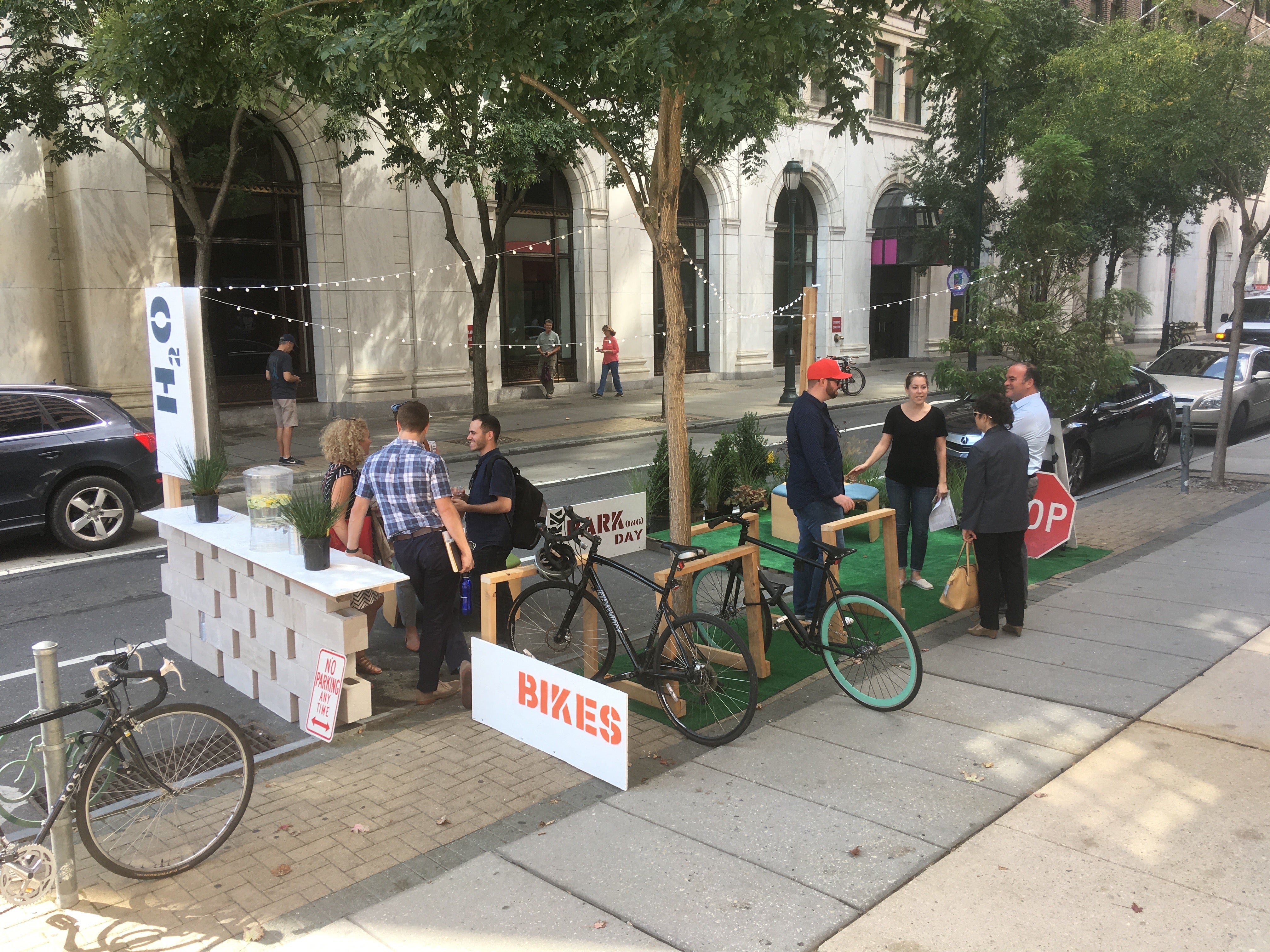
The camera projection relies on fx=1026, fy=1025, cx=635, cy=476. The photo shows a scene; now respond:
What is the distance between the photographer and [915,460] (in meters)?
8.12

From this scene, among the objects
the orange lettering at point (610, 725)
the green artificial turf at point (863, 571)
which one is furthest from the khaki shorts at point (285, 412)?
the orange lettering at point (610, 725)

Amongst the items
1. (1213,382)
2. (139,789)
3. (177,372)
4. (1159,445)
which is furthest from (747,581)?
(1213,382)

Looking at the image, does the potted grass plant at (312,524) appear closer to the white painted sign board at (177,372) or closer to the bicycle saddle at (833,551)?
the white painted sign board at (177,372)

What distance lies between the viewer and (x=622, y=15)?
6012 mm

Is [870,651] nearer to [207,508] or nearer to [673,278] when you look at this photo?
[673,278]

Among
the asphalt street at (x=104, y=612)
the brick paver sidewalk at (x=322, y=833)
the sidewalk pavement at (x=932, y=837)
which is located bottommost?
the asphalt street at (x=104, y=612)

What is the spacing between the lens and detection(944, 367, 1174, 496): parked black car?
12.6 meters

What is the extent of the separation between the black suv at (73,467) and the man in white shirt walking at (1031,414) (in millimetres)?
8647

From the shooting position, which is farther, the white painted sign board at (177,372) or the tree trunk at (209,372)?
the tree trunk at (209,372)

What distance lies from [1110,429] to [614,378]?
46.4 feet

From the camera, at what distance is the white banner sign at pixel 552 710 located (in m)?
5.07

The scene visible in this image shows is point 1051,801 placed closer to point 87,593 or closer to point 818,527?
point 818,527

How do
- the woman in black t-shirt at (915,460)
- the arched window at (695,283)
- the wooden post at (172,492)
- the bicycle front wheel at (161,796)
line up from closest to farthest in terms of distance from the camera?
1. the bicycle front wheel at (161,796)
2. the wooden post at (172,492)
3. the woman in black t-shirt at (915,460)
4. the arched window at (695,283)

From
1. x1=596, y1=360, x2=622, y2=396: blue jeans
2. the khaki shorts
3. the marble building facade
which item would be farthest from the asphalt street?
x1=596, y1=360, x2=622, y2=396: blue jeans
